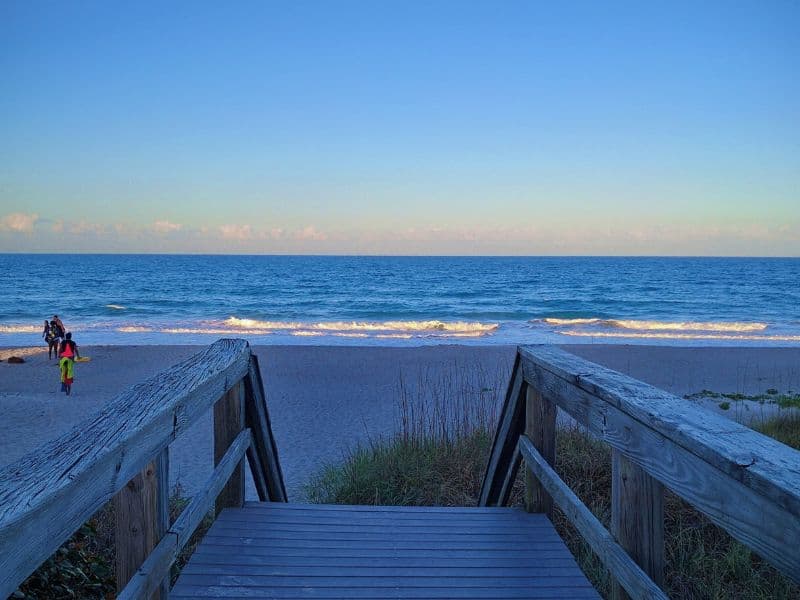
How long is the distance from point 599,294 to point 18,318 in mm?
34900

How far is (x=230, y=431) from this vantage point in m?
3.33

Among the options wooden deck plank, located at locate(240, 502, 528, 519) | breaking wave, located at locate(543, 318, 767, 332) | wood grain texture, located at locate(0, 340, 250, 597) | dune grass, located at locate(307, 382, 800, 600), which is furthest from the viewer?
breaking wave, located at locate(543, 318, 767, 332)

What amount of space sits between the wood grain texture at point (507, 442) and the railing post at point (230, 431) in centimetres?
154

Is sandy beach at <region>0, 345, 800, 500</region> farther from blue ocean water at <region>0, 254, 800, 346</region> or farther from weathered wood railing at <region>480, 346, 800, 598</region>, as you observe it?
weathered wood railing at <region>480, 346, 800, 598</region>

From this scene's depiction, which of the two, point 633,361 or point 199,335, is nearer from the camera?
point 633,361

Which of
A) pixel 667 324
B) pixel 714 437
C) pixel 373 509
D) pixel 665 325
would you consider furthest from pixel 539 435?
pixel 667 324

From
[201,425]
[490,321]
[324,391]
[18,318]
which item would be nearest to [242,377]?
[201,425]

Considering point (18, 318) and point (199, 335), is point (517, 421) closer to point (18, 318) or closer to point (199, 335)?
point (199, 335)

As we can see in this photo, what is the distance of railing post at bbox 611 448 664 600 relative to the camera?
195 cm

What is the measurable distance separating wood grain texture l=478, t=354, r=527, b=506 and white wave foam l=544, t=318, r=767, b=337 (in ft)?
78.7

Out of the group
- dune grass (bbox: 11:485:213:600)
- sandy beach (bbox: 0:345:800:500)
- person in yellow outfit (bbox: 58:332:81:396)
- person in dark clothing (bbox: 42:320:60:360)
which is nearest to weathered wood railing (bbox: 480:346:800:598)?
dune grass (bbox: 11:485:213:600)

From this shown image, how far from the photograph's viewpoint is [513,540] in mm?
3105

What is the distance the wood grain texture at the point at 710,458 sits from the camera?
3.77 feet

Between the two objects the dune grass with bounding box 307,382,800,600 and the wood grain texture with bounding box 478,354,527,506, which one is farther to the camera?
the dune grass with bounding box 307,382,800,600
